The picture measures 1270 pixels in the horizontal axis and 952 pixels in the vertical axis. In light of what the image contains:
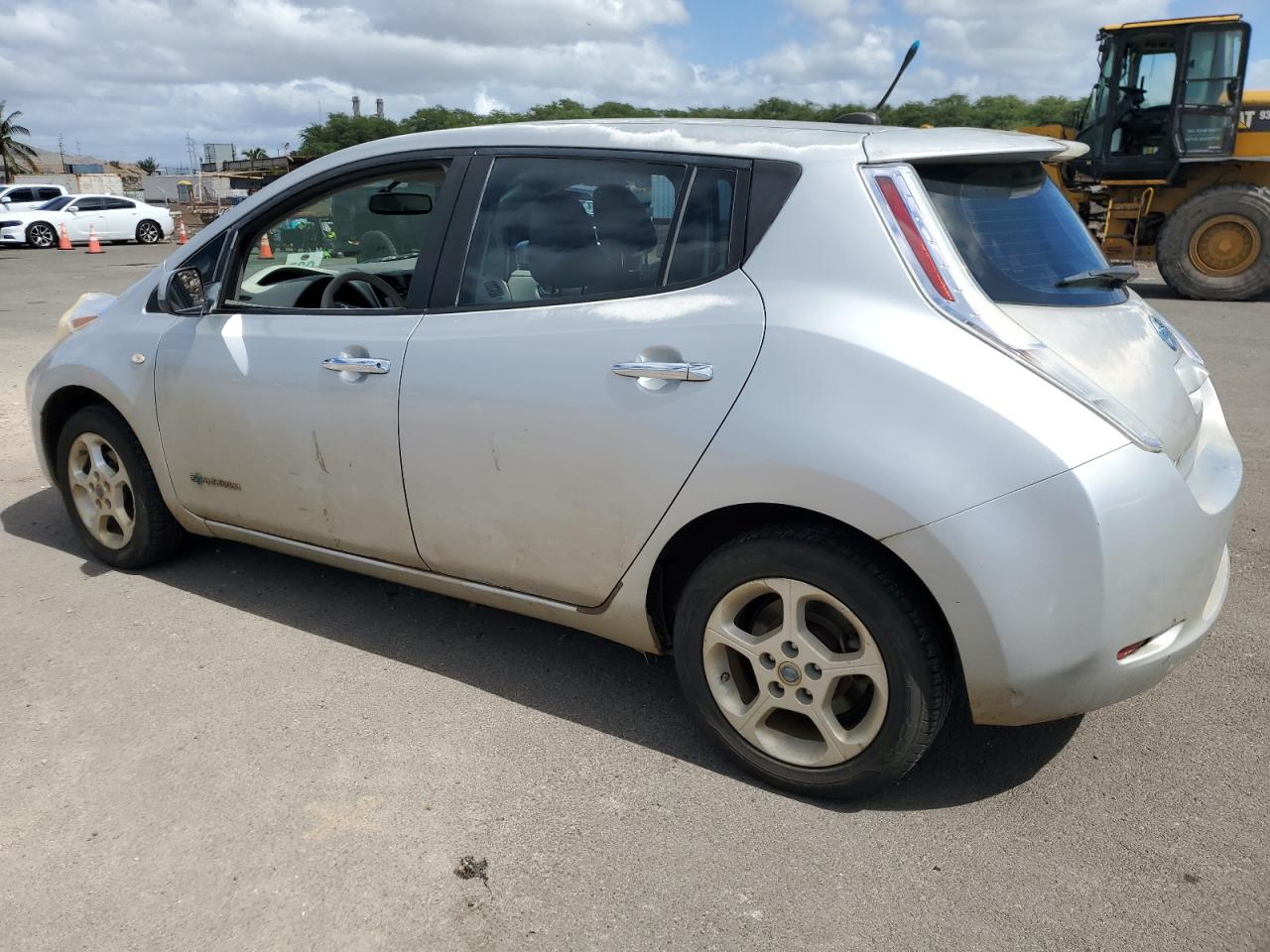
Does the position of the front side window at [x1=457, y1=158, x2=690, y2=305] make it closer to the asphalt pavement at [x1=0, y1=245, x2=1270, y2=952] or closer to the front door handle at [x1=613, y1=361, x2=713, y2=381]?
the front door handle at [x1=613, y1=361, x2=713, y2=381]

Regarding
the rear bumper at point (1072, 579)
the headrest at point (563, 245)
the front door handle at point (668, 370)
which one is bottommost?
the rear bumper at point (1072, 579)

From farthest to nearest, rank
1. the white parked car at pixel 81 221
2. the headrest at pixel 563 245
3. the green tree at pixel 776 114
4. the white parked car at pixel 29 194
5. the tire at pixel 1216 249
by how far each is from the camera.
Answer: the green tree at pixel 776 114 < the white parked car at pixel 29 194 < the white parked car at pixel 81 221 < the tire at pixel 1216 249 < the headrest at pixel 563 245

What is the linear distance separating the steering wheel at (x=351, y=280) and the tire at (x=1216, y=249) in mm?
12693

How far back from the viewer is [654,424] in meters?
2.76

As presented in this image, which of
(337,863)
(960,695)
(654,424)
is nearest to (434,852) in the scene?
(337,863)

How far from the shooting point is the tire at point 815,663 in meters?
2.53

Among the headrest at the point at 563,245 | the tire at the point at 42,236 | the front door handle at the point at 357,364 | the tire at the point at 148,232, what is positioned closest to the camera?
the headrest at the point at 563,245

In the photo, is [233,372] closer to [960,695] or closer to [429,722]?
[429,722]

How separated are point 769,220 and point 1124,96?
13129 millimetres

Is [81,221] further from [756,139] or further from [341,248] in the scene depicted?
[756,139]

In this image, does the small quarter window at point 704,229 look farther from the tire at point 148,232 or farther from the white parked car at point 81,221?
the tire at point 148,232

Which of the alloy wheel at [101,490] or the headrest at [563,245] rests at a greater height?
the headrest at [563,245]

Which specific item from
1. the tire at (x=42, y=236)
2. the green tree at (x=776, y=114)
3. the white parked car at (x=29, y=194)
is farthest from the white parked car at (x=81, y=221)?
the green tree at (x=776, y=114)

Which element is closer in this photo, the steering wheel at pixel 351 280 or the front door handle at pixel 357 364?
the front door handle at pixel 357 364
